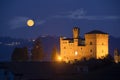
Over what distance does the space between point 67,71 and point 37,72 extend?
2203mm

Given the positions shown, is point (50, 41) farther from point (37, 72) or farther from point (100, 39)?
point (37, 72)

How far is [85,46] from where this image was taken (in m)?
84.8

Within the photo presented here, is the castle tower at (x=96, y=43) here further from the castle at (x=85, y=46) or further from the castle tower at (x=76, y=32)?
the castle tower at (x=76, y=32)

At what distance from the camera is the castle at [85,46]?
3285 inches

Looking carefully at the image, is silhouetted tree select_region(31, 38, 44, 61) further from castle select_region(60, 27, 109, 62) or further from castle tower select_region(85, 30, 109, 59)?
castle tower select_region(85, 30, 109, 59)

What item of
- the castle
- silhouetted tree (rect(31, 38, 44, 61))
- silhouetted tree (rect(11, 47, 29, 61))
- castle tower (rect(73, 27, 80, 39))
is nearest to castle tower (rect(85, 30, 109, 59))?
the castle

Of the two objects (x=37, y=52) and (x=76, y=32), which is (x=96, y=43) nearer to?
(x=76, y=32)

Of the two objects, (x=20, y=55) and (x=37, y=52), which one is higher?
(x=37, y=52)

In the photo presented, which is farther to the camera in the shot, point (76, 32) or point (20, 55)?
point (76, 32)

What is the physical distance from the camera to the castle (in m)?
83.4

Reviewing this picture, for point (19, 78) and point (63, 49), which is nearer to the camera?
point (19, 78)

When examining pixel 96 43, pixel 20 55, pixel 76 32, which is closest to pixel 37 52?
pixel 20 55

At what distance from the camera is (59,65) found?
1592 inches

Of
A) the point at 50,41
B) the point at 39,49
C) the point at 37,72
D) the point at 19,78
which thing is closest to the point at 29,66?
the point at 37,72
